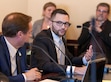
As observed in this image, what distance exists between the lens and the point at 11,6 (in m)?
4.77

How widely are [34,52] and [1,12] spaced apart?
7.02ft

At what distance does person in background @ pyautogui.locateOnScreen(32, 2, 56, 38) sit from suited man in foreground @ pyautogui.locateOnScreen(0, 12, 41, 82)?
233 centimetres

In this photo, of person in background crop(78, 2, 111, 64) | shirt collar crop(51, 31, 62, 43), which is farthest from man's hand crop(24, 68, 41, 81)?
person in background crop(78, 2, 111, 64)

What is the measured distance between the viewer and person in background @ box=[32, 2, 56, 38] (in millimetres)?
4559

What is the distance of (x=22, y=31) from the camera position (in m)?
2.17

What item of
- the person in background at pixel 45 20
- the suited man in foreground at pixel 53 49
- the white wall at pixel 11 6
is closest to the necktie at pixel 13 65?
the suited man in foreground at pixel 53 49

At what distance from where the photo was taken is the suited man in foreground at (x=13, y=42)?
2.11 metres

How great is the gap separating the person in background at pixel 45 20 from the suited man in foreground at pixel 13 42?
2.33m

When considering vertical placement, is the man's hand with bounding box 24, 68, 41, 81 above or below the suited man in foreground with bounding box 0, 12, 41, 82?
below

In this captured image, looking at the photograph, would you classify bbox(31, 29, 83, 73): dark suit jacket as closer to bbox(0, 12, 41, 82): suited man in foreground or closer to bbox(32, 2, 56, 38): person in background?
bbox(0, 12, 41, 82): suited man in foreground

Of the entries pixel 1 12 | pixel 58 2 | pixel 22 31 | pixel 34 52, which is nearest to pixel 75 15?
pixel 58 2

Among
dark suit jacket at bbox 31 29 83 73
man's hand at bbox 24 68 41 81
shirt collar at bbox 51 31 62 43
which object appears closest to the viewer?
man's hand at bbox 24 68 41 81

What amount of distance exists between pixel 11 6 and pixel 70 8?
1034 mm

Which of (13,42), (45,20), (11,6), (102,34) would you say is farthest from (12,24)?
(11,6)
